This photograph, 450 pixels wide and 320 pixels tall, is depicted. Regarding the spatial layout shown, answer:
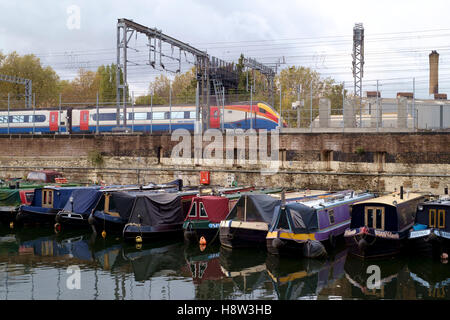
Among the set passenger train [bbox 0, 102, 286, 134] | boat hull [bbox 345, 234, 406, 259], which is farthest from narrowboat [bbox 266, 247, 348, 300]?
passenger train [bbox 0, 102, 286, 134]

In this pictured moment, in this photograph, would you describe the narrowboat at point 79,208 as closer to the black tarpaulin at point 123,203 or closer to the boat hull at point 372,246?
the black tarpaulin at point 123,203

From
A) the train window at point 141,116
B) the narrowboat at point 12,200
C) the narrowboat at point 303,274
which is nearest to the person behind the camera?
the narrowboat at point 303,274

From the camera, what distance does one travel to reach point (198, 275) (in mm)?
14992

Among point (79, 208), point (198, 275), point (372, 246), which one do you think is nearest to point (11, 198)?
point (79, 208)

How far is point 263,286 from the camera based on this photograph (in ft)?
45.7

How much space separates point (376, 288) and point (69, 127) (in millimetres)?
30884

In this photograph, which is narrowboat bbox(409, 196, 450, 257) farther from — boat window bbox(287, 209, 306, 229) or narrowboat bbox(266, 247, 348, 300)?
boat window bbox(287, 209, 306, 229)

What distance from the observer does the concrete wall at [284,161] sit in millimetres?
23609

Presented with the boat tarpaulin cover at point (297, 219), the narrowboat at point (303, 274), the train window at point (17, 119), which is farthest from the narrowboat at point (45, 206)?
the train window at point (17, 119)

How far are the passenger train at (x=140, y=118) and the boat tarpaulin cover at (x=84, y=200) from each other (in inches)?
353

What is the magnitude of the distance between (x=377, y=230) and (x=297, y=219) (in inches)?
108

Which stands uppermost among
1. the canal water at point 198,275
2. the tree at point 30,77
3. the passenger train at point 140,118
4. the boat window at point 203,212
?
the tree at point 30,77
